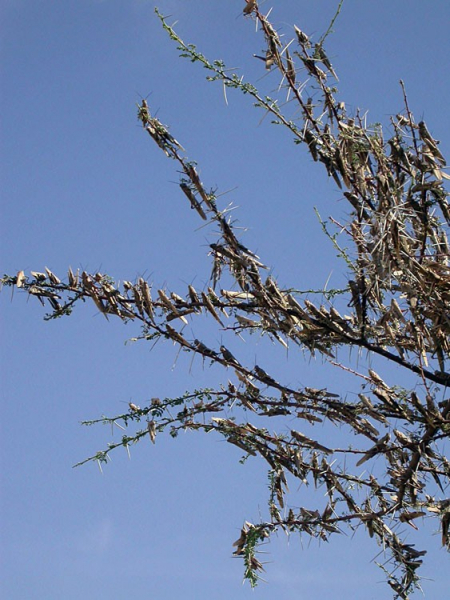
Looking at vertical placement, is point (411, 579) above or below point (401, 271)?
below

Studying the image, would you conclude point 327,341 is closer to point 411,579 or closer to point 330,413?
point 330,413

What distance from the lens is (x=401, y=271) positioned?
3326 mm

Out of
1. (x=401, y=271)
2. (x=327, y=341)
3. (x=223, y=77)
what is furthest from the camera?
(x=223, y=77)

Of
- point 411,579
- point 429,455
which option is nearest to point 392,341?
point 429,455

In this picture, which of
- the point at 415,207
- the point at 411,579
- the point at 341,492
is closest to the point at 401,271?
the point at 415,207

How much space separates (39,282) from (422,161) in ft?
6.16

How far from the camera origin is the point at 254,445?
3992mm

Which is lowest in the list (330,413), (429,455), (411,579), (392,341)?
(411,579)

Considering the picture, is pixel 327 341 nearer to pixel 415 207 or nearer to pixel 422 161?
pixel 415 207

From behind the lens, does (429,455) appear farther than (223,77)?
No

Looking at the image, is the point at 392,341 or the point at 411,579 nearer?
the point at 392,341

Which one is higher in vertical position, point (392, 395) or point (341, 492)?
point (392, 395)

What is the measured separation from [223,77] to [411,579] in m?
2.61

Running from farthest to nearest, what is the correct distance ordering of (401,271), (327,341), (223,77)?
1. (223,77)
2. (327,341)
3. (401,271)
